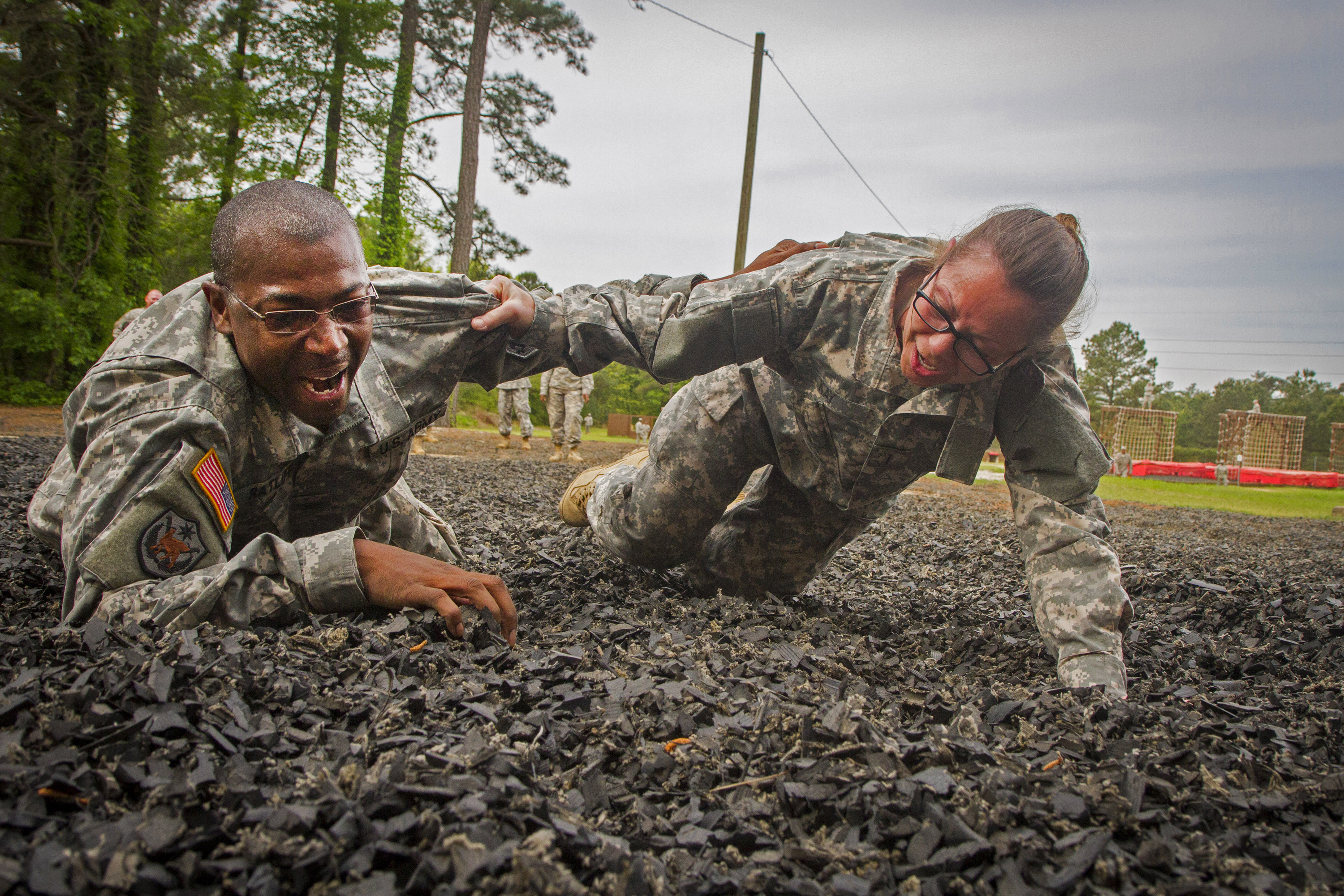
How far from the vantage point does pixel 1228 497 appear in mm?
15203

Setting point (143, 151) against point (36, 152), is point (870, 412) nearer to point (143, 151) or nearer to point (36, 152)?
point (36, 152)

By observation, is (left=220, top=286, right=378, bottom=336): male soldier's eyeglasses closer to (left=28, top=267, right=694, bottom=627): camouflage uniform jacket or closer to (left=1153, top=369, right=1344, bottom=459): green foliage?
(left=28, top=267, right=694, bottom=627): camouflage uniform jacket

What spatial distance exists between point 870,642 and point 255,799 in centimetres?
207

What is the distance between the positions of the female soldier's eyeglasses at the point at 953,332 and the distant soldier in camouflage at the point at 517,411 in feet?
36.6

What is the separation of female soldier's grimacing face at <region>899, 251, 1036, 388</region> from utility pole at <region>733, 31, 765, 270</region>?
12162 mm

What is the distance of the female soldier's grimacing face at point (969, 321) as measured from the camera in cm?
240

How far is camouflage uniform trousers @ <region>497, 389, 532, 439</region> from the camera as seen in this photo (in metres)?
13.4

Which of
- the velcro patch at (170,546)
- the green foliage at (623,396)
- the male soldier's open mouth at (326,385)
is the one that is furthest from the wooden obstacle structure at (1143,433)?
the velcro patch at (170,546)

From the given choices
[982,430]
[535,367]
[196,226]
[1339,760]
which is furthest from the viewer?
[196,226]

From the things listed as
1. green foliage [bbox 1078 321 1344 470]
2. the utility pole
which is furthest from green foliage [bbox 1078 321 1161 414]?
the utility pole

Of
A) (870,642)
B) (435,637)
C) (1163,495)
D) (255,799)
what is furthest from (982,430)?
(1163,495)

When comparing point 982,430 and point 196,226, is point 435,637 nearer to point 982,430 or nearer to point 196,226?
point 982,430

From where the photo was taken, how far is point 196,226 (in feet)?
52.1

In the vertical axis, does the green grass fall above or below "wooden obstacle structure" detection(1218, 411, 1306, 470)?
below
